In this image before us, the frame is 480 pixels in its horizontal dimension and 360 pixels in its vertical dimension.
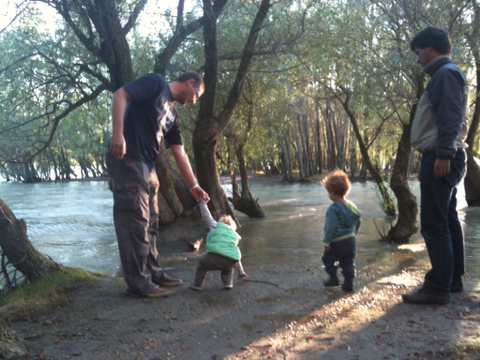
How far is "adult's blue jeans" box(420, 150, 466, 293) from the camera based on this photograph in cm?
402

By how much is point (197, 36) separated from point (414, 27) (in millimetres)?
6627

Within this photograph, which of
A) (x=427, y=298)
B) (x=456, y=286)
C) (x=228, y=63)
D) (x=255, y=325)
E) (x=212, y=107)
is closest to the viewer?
(x=255, y=325)

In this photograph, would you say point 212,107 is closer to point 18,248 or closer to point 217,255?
point 217,255

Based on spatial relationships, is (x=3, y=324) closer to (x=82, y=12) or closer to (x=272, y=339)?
(x=272, y=339)

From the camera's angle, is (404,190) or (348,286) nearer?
(348,286)

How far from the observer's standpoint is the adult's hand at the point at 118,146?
387cm

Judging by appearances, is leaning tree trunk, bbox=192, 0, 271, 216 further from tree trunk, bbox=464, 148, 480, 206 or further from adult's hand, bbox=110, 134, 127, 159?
tree trunk, bbox=464, 148, 480, 206

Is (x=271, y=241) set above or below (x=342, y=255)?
below

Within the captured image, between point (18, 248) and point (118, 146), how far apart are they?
1722 mm

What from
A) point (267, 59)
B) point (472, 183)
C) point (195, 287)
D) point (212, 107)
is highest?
point (267, 59)

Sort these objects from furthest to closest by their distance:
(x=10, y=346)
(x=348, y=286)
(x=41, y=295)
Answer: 1. (x=348, y=286)
2. (x=41, y=295)
3. (x=10, y=346)

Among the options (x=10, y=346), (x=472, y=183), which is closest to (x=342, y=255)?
(x=10, y=346)

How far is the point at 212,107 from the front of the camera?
418 inches

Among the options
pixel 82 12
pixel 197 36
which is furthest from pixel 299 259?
pixel 197 36
